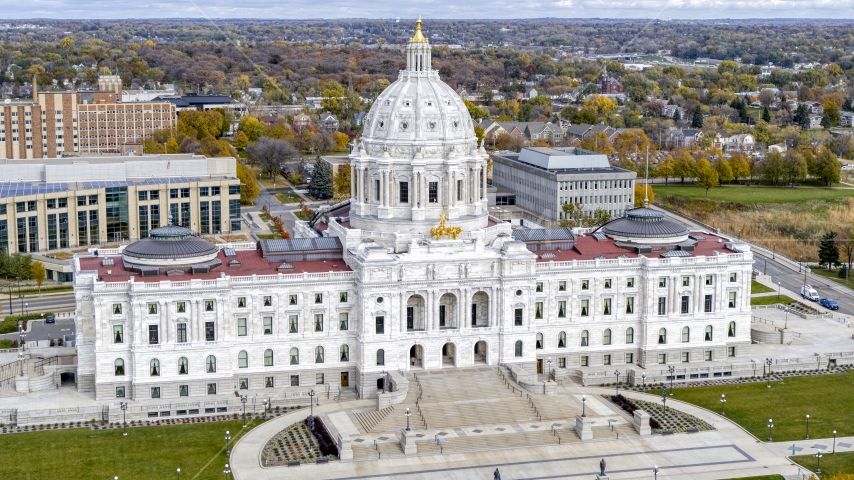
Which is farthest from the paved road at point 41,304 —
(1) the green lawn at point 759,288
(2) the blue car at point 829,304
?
(2) the blue car at point 829,304

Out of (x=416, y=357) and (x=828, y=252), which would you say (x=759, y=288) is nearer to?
(x=828, y=252)

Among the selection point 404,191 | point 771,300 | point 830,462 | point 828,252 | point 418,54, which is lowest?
point 830,462

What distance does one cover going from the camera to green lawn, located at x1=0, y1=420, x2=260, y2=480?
3634 inches

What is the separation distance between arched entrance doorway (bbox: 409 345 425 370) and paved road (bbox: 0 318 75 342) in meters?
36.8

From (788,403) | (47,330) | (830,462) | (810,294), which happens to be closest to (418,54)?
(47,330)

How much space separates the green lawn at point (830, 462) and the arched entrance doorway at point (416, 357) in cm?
3451

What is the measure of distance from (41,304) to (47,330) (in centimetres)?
1434

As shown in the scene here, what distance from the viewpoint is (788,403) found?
360 feet

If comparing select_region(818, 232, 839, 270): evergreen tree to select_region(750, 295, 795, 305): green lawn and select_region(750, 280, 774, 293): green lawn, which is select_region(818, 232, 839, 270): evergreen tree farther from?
select_region(750, 295, 795, 305): green lawn

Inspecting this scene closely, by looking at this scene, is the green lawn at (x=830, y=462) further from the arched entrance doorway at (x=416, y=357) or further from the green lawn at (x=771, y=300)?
the green lawn at (x=771, y=300)

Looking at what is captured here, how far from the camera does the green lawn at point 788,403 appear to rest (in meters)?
103

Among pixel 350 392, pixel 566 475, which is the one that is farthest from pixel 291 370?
pixel 566 475

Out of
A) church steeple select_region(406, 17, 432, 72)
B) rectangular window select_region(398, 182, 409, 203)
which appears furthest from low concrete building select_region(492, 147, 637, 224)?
rectangular window select_region(398, 182, 409, 203)

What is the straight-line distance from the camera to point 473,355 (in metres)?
115
